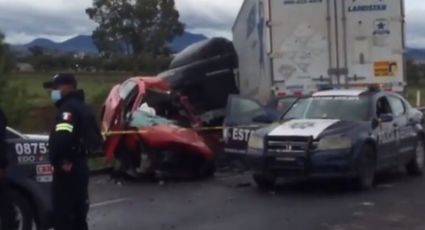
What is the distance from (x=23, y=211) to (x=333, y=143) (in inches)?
257

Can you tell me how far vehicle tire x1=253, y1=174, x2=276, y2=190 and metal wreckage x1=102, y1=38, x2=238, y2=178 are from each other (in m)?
2.12

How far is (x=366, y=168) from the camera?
57.1 ft

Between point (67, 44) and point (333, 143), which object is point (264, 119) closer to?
point (333, 143)

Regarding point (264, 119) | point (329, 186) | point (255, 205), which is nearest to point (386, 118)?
point (329, 186)

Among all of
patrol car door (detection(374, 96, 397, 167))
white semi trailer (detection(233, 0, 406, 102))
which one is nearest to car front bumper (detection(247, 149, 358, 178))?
patrol car door (detection(374, 96, 397, 167))

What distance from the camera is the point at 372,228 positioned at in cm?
1335

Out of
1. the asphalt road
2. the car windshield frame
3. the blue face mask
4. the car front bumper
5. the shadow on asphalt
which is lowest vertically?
the shadow on asphalt

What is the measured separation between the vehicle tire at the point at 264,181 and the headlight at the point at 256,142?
44 cm

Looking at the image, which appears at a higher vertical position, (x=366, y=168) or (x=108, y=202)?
(x=366, y=168)

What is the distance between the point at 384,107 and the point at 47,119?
12097 mm

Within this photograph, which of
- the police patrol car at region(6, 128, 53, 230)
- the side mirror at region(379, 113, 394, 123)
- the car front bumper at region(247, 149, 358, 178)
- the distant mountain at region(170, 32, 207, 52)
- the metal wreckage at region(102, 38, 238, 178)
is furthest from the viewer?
the distant mountain at region(170, 32, 207, 52)

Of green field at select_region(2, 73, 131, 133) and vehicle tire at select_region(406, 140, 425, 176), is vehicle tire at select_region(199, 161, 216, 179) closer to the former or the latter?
vehicle tire at select_region(406, 140, 425, 176)

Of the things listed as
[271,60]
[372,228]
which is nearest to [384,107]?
[271,60]

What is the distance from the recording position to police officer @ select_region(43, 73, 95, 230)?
10.1 m
